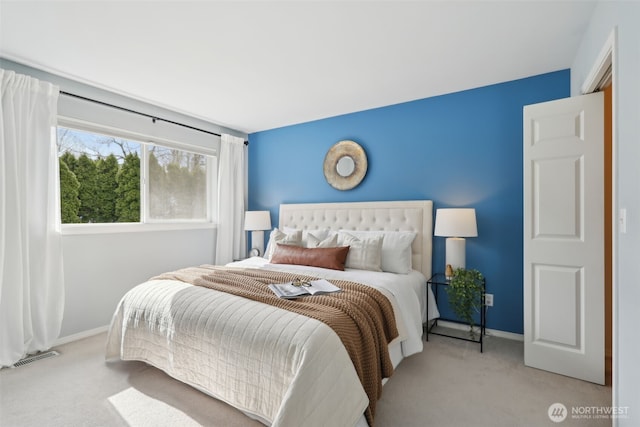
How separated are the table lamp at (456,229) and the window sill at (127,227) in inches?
124

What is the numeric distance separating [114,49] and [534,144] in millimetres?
3469

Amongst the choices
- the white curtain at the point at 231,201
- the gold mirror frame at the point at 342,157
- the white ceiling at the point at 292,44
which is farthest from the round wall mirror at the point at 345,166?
the white curtain at the point at 231,201

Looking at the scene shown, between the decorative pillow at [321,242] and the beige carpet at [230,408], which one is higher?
the decorative pillow at [321,242]

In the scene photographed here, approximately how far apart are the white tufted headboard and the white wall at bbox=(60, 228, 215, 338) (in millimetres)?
1661

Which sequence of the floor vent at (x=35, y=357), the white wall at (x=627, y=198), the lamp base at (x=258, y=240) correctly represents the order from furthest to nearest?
1. the lamp base at (x=258, y=240)
2. the floor vent at (x=35, y=357)
3. the white wall at (x=627, y=198)

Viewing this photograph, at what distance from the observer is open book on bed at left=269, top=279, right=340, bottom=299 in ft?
6.67

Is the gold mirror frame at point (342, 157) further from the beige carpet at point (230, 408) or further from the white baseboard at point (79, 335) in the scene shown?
the white baseboard at point (79, 335)

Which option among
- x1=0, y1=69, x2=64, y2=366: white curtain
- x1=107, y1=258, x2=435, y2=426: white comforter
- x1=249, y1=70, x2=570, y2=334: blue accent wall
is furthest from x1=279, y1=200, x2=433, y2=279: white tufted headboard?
x1=0, y1=69, x2=64, y2=366: white curtain

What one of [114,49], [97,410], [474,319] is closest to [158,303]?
[97,410]

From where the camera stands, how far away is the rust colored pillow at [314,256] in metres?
2.94

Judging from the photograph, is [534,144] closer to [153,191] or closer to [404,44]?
[404,44]

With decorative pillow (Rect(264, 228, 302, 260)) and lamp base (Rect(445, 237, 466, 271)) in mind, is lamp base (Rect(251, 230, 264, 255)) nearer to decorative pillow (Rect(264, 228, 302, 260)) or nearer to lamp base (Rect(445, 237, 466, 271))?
decorative pillow (Rect(264, 228, 302, 260))

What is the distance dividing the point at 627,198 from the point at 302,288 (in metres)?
1.85

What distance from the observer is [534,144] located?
2422mm
